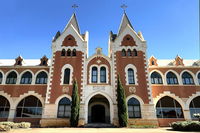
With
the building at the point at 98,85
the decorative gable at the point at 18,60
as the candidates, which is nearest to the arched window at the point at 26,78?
the building at the point at 98,85

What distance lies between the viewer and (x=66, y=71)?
79.8 feet

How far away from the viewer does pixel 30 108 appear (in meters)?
23.5

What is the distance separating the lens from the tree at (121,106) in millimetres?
20058

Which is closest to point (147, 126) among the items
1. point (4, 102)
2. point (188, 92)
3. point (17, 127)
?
point (188, 92)

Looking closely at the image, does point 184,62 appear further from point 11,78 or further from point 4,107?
point 4,107

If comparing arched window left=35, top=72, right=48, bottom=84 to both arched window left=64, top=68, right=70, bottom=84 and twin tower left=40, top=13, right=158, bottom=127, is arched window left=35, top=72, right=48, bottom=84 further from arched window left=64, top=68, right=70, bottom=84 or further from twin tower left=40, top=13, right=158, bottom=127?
arched window left=64, top=68, right=70, bottom=84

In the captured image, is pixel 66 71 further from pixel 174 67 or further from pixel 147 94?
pixel 174 67

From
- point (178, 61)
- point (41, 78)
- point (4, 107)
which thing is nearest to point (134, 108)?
point (178, 61)

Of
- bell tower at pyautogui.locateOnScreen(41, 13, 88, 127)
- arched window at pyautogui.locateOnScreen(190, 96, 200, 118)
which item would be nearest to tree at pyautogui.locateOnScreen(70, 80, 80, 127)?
bell tower at pyautogui.locateOnScreen(41, 13, 88, 127)

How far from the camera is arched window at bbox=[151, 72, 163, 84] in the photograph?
25.0 m

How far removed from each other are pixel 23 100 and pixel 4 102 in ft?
8.95

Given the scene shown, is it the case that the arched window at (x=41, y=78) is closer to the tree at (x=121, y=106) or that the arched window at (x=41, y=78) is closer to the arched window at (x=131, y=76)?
the tree at (x=121, y=106)

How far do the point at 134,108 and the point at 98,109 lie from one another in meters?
5.94

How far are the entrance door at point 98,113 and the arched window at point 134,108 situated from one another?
16.0 feet
